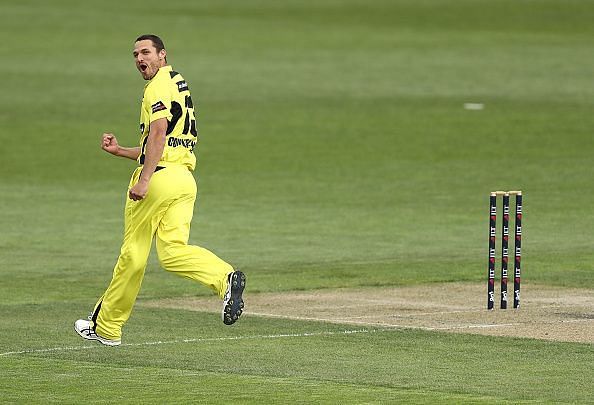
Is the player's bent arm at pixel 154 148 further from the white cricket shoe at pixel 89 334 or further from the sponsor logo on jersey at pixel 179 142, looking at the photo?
the white cricket shoe at pixel 89 334

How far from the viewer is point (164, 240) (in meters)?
13.6

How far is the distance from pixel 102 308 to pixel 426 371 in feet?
8.91

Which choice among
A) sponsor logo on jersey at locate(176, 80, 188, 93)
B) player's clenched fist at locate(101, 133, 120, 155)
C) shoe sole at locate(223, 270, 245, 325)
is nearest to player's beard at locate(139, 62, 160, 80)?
sponsor logo on jersey at locate(176, 80, 188, 93)

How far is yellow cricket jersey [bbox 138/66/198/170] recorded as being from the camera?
13.5 meters

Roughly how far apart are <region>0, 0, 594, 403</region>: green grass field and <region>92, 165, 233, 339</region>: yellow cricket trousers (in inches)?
22.1

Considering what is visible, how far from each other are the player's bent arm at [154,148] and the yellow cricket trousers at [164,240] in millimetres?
227

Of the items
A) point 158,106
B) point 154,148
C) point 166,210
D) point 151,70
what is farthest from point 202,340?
point 151,70

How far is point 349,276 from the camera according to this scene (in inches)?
779

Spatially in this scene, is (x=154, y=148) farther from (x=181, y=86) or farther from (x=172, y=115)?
(x=181, y=86)

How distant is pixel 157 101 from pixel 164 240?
1.09 metres

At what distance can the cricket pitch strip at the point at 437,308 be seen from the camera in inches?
599

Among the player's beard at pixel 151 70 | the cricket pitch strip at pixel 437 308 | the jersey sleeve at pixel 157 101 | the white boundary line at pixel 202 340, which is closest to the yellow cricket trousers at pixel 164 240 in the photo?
the jersey sleeve at pixel 157 101

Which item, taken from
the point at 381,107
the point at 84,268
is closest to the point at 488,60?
the point at 381,107

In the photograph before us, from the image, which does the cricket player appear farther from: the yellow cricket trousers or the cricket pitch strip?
the cricket pitch strip
